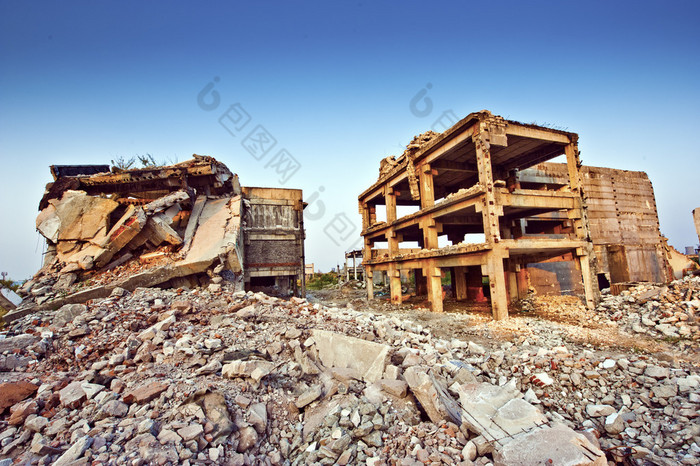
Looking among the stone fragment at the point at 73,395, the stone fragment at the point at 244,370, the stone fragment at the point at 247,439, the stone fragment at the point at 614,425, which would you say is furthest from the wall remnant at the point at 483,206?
the stone fragment at the point at 73,395

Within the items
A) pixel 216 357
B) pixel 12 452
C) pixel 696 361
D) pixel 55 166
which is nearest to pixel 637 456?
pixel 696 361

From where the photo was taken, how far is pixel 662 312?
26.4 ft

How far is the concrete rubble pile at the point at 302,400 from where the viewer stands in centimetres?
268

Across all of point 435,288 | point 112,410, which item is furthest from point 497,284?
point 112,410

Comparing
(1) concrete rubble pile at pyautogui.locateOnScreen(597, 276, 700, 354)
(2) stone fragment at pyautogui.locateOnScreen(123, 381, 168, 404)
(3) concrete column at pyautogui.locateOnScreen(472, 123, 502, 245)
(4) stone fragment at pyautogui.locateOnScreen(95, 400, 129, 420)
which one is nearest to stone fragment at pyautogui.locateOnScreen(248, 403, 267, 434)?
(2) stone fragment at pyautogui.locateOnScreen(123, 381, 168, 404)

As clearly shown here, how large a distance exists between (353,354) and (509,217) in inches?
459

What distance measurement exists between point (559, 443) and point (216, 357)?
12.3ft

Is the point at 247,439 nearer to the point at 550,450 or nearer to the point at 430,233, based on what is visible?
the point at 550,450

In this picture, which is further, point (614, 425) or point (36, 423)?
point (614, 425)

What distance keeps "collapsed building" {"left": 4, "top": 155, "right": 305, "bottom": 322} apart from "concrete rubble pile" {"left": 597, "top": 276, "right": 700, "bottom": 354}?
10225 millimetres

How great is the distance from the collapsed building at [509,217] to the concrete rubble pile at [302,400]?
5.51m

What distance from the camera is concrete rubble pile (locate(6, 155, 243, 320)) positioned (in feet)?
23.9

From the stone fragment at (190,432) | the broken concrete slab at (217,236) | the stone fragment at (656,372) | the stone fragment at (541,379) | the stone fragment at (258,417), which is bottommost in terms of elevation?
the stone fragment at (541,379)

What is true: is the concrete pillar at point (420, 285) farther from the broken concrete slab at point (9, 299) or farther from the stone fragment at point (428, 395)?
the broken concrete slab at point (9, 299)
